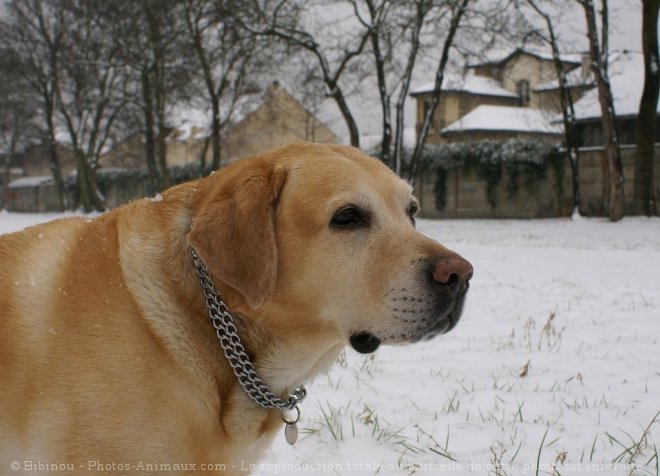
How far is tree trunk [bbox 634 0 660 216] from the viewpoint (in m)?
20.2

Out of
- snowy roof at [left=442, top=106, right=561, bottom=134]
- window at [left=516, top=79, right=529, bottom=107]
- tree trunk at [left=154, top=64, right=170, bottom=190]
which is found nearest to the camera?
tree trunk at [left=154, top=64, right=170, bottom=190]

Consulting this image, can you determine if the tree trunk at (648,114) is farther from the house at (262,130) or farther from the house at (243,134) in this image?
the house at (262,130)

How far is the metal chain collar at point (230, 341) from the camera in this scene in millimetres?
2383

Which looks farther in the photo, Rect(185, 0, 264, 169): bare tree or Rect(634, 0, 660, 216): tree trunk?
Rect(185, 0, 264, 169): bare tree

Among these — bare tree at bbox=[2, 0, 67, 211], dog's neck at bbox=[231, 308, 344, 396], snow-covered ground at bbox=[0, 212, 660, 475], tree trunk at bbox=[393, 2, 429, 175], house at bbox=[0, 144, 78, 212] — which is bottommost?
snow-covered ground at bbox=[0, 212, 660, 475]

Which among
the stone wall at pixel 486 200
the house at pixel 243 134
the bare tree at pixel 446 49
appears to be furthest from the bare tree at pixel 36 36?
the stone wall at pixel 486 200

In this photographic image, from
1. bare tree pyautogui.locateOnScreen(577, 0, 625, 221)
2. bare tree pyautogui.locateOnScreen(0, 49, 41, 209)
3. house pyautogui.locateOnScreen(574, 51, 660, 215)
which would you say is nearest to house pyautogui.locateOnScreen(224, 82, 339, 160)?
bare tree pyautogui.locateOnScreen(0, 49, 41, 209)

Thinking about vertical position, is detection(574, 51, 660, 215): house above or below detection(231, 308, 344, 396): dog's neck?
above

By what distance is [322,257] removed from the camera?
2.50 metres

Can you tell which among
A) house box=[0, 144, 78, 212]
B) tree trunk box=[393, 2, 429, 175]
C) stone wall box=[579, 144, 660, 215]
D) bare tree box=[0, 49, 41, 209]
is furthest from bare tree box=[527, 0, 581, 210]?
house box=[0, 144, 78, 212]

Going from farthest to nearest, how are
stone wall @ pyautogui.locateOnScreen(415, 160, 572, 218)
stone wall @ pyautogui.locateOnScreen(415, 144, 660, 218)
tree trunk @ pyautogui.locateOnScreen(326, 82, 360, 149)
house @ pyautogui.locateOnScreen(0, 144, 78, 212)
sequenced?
1. house @ pyautogui.locateOnScreen(0, 144, 78, 212)
2. stone wall @ pyautogui.locateOnScreen(415, 160, 572, 218)
3. stone wall @ pyautogui.locateOnScreen(415, 144, 660, 218)
4. tree trunk @ pyautogui.locateOnScreen(326, 82, 360, 149)

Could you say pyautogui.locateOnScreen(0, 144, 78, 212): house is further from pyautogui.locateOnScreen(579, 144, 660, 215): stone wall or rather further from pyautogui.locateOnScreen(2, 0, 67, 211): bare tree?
pyautogui.locateOnScreen(579, 144, 660, 215): stone wall

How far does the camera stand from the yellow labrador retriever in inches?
85.3

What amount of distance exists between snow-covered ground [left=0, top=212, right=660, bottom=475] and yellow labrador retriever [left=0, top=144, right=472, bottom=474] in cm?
75
